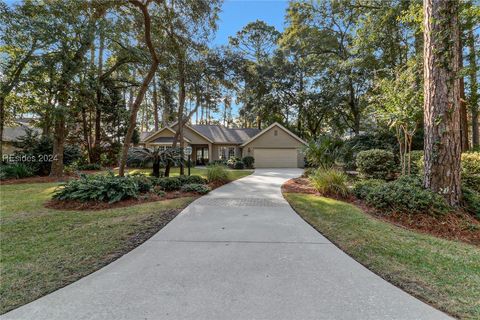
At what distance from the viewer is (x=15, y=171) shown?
39.3 ft

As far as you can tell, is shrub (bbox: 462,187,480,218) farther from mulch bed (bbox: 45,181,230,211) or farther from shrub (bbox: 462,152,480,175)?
mulch bed (bbox: 45,181,230,211)

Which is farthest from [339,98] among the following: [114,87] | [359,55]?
[114,87]

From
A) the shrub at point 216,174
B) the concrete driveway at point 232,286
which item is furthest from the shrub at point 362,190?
the shrub at point 216,174

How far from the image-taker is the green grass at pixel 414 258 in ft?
8.50

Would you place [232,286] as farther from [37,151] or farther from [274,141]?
[274,141]

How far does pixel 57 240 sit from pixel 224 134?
22.8 meters

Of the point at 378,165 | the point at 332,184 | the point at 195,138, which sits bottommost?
the point at 332,184

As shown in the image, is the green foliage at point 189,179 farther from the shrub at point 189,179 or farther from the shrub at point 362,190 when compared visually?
the shrub at point 362,190

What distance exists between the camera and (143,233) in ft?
14.9

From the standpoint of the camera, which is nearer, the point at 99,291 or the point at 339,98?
the point at 99,291

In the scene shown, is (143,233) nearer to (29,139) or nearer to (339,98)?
(29,139)

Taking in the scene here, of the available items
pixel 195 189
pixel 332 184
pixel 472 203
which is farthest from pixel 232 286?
pixel 472 203

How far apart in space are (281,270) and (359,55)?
Answer: 18.5m

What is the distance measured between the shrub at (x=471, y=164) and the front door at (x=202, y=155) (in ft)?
68.0
